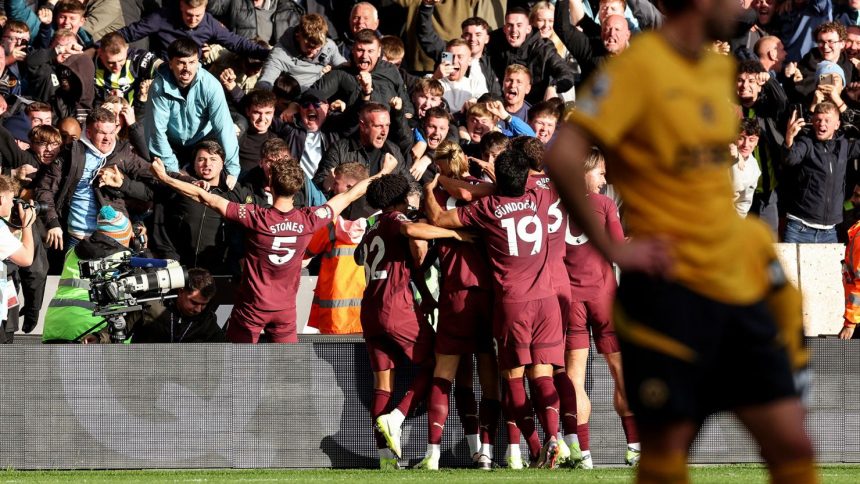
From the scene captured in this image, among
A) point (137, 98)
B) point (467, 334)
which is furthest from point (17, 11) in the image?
point (467, 334)

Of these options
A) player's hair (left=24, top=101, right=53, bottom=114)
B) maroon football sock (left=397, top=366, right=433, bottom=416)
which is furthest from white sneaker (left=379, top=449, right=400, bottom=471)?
player's hair (left=24, top=101, right=53, bottom=114)

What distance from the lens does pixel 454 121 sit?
13.7 metres

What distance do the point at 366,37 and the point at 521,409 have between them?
207 inches

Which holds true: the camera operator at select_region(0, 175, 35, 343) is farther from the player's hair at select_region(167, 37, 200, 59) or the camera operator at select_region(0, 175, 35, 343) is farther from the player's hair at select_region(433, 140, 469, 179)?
the player's hair at select_region(433, 140, 469, 179)

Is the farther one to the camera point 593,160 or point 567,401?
point 593,160

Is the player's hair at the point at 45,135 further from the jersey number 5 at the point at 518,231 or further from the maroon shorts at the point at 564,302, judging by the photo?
the maroon shorts at the point at 564,302

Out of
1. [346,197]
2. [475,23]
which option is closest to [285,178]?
[346,197]

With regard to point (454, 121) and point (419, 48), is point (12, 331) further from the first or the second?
point (419, 48)

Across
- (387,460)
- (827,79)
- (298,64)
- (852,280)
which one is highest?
(298,64)

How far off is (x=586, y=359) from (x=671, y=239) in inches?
226

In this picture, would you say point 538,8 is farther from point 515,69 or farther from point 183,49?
point 183,49

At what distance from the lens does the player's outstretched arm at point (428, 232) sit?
9391 mm

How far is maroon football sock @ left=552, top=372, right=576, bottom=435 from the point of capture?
9547 millimetres

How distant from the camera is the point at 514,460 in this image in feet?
31.6
